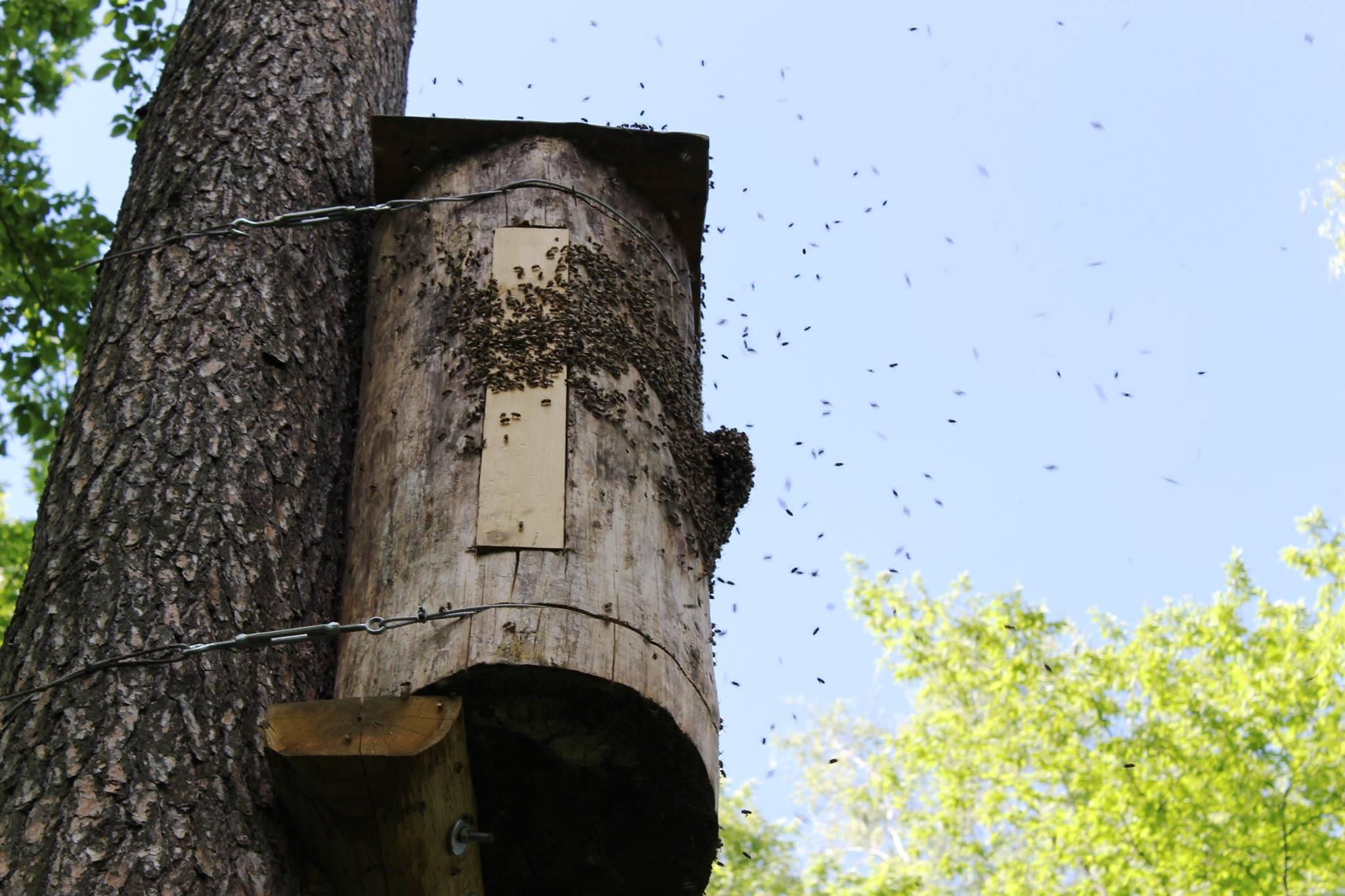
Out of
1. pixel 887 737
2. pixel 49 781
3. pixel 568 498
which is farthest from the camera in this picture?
pixel 887 737

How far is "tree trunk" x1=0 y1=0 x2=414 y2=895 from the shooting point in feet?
8.48

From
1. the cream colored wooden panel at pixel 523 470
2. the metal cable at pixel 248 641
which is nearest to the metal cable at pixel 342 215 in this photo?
the cream colored wooden panel at pixel 523 470

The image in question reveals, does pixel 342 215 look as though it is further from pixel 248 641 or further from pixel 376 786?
pixel 376 786

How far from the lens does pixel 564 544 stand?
301 centimetres

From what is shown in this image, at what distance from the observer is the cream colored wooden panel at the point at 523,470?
302 centimetres

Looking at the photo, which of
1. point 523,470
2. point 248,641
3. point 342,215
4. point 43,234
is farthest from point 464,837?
point 43,234

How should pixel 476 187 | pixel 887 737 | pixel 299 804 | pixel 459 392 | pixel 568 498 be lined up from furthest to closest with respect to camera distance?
pixel 887 737, pixel 476 187, pixel 459 392, pixel 568 498, pixel 299 804

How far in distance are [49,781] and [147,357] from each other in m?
1.26

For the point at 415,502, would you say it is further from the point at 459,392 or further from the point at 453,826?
the point at 453,826

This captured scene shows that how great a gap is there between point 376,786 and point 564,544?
0.69 meters

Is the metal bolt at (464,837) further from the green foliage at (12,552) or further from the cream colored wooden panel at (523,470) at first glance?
the green foliage at (12,552)

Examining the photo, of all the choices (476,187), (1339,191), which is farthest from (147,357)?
(1339,191)

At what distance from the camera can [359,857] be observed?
2.82 m

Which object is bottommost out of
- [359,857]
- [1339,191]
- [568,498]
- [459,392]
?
[359,857]
